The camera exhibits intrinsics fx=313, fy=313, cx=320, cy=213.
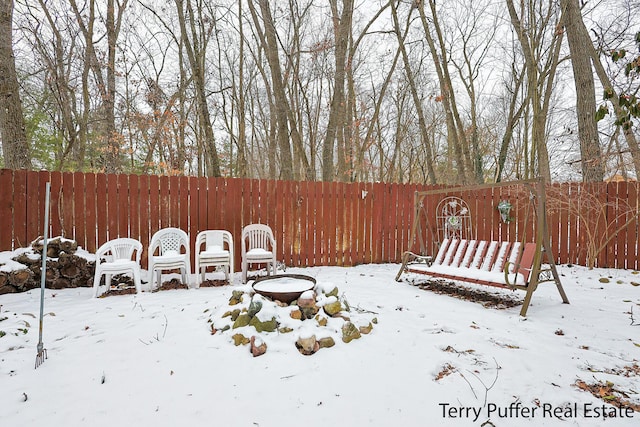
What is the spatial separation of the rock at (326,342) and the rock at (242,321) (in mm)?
621

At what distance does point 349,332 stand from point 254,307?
795 millimetres

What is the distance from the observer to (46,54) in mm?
7062

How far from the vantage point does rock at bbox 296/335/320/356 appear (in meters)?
2.25

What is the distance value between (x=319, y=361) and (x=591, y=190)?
5.92m

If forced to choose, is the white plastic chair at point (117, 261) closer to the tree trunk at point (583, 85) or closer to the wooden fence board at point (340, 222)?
the wooden fence board at point (340, 222)

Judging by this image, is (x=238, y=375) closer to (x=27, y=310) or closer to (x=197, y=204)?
(x=27, y=310)

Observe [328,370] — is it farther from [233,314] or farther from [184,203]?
[184,203]

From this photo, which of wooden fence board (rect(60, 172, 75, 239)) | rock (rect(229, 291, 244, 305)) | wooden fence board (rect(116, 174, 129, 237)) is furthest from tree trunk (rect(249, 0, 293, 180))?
rock (rect(229, 291, 244, 305))

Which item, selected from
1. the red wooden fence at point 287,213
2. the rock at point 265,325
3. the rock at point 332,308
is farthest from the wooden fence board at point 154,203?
the rock at point 332,308

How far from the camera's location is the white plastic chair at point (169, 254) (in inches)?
154

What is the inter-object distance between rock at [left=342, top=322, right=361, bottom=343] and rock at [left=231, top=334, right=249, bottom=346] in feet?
2.44

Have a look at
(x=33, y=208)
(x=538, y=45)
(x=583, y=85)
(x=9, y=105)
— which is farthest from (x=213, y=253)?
(x=538, y=45)

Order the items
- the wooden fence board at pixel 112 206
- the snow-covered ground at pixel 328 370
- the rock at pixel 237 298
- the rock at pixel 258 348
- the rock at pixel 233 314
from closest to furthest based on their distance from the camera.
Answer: the snow-covered ground at pixel 328 370
the rock at pixel 258 348
the rock at pixel 233 314
the rock at pixel 237 298
the wooden fence board at pixel 112 206

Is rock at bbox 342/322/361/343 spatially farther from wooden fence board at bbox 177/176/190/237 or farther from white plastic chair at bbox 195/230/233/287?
wooden fence board at bbox 177/176/190/237
